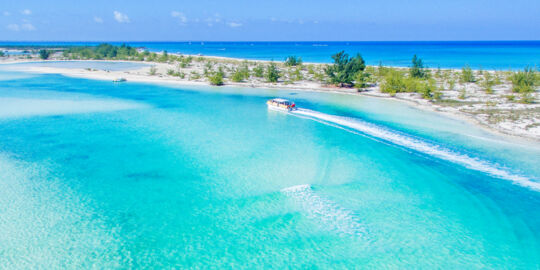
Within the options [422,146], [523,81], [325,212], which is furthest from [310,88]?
[325,212]

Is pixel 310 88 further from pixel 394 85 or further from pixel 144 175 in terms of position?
pixel 144 175

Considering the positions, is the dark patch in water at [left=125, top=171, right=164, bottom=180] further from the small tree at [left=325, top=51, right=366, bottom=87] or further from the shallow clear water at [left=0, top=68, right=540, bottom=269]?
the small tree at [left=325, top=51, right=366, bottom=87]

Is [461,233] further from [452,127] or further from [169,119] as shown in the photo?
[169,119]

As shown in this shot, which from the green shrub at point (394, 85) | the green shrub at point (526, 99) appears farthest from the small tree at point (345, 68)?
the green shrub at point (526, 99)

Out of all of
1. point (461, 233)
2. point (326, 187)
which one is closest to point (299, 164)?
point (326, 187)

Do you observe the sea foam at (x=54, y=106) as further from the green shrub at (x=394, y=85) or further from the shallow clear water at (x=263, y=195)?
the green shrub at (x=394, y=85)
